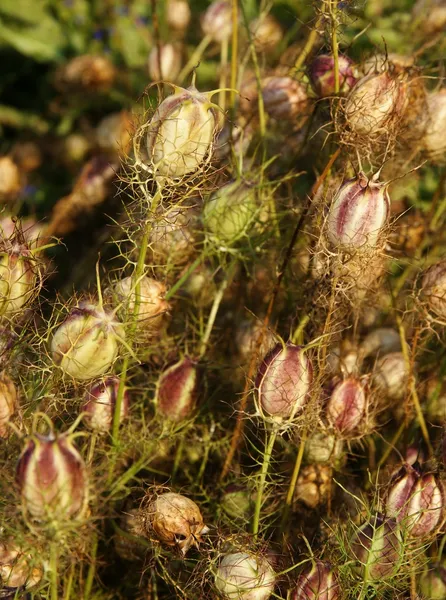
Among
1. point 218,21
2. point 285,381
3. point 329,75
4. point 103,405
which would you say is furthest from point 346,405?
point 218,21

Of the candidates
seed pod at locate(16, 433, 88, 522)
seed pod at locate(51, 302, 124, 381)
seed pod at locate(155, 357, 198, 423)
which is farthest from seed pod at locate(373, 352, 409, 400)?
seed pod at locate(16, 433, 88, 522)

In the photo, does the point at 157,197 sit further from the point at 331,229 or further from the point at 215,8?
the point at 215,8

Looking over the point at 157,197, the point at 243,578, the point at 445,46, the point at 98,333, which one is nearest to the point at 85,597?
the point at 243,578

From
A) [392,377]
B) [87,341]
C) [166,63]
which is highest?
[87,341]

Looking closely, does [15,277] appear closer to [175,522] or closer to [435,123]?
[175,522]

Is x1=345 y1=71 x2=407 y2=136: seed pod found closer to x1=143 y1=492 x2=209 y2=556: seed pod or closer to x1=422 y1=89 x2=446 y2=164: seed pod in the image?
x1=422 y1=89 x2=446 y2=164: seed pod

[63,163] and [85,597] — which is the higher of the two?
[85,597]
